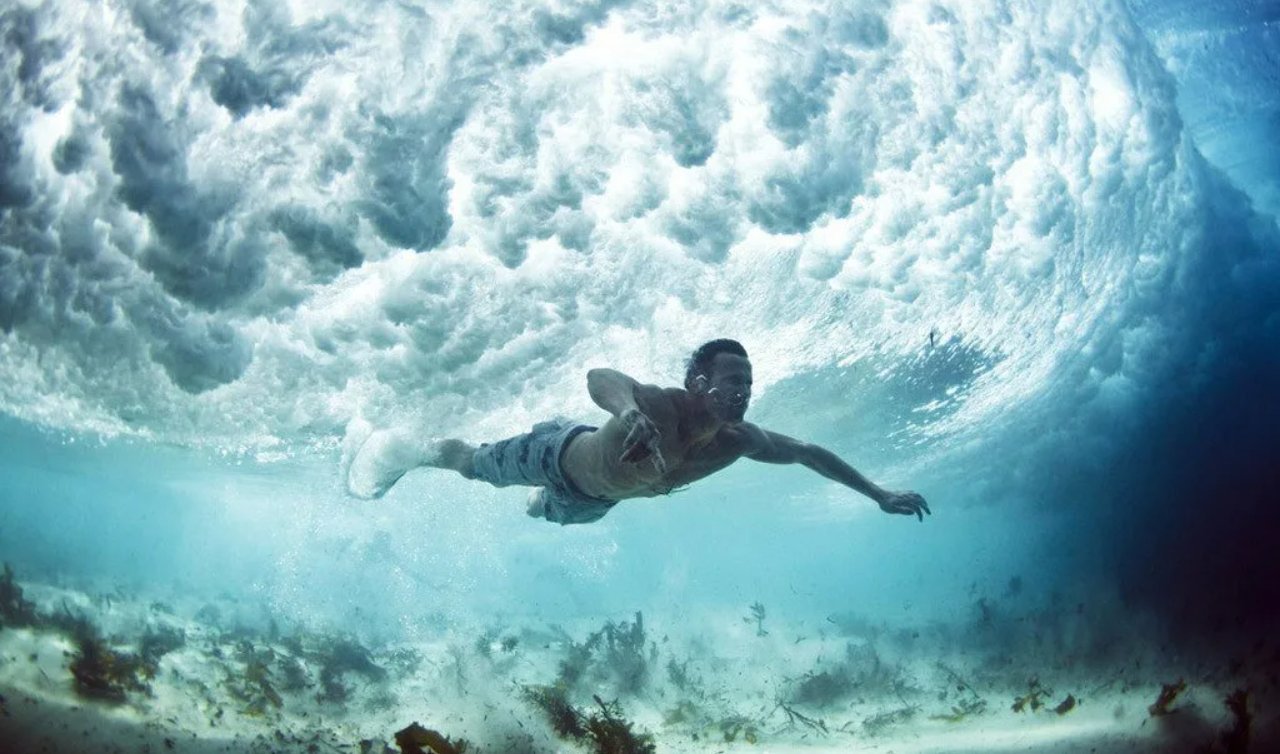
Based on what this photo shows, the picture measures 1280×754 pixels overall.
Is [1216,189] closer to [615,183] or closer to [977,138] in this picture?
[977,138]

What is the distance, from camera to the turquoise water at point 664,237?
6.61m

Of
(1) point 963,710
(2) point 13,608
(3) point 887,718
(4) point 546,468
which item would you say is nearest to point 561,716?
(4) point 546,468

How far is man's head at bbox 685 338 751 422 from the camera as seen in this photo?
4.68m

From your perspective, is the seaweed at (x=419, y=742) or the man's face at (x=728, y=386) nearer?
the man's face at (x=728, y=386)

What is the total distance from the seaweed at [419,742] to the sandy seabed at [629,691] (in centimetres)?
51

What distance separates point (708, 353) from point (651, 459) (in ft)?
3.76

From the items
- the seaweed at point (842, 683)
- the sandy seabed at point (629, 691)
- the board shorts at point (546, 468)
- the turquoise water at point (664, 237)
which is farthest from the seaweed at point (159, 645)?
the seaweed at point (842, 683)

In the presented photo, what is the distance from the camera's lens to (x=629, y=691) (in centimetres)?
1291

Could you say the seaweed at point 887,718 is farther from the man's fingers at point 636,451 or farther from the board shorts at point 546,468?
the man's fingers at point 636,451

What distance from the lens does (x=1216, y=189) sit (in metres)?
13.6

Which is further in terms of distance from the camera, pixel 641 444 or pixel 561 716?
A: pixel 561 716

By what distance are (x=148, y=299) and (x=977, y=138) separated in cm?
1532

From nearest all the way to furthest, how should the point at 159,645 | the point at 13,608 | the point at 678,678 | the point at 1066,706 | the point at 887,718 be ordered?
the point at 1066,706, the point at 887,718, the point at 159,645, the point at 13,608, the point at 678,678

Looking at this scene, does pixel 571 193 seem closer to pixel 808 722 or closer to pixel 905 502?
pixel 905 502
